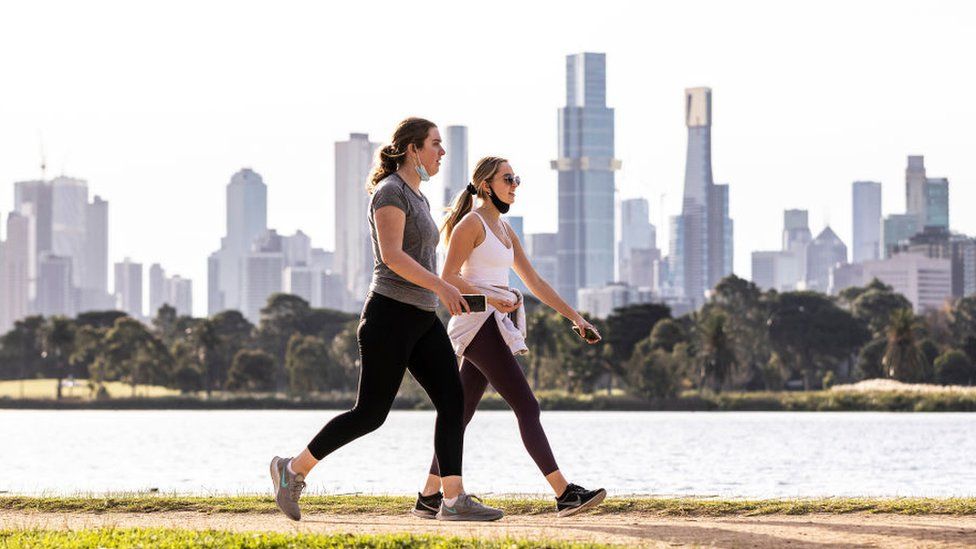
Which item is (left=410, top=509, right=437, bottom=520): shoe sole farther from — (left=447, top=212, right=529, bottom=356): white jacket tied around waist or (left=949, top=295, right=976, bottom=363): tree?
(left=949, top=295, right=976, bottom=363): tree

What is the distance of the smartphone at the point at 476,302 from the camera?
9.58m

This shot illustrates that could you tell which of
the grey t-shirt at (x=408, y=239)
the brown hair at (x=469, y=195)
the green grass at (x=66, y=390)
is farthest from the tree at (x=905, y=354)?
the grey t-shirt at (x=408, y=239)

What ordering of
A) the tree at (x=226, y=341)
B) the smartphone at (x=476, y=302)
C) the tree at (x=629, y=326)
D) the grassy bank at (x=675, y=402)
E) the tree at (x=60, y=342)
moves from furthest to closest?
1. the tree at (x=60, y=342)
2. the tree at (x=226, y=341)
3. the tree at (x=629, y=326)
4. the grassy bank at (x=675, y=402)
5. the smartphone at (x=476, y=302)

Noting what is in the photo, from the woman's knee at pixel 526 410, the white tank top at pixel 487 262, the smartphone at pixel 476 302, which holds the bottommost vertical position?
the woman's knee at pixel 526 410

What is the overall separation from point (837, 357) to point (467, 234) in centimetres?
10513

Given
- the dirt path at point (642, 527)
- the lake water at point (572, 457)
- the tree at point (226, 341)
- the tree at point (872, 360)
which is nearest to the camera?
the dirt path at point (642, 527)

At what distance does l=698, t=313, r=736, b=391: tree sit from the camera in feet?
317

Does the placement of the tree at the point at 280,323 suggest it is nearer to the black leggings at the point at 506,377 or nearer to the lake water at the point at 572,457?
the lake water at the point at 572,457

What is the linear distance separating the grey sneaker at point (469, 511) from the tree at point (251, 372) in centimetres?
9750

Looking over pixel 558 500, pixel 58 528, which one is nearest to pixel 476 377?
pixel 558 500

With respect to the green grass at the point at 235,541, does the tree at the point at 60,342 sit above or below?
above

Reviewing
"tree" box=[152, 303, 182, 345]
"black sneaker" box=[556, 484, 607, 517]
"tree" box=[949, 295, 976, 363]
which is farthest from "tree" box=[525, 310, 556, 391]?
"black sneaker" box=[556, 484, 607, 517]

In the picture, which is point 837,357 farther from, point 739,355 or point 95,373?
point 95,373

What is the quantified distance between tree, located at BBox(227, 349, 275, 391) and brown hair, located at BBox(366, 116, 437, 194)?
320 ft
